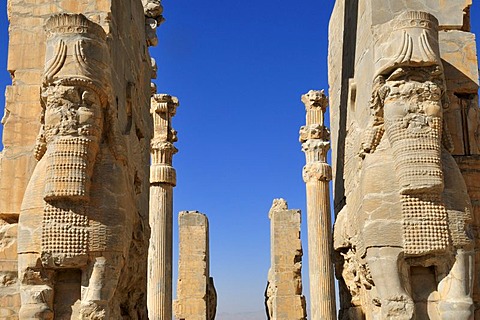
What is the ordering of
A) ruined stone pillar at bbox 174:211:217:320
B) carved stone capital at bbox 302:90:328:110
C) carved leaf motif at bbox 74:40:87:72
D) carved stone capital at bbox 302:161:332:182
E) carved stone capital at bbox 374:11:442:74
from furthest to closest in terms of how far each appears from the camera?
ruined stone pillar at bbox 174:211:217:320, carved stone capital at bbox 302:90:328:110, carved stone capital at bbox 302:161:332:182, carved stone capital at bbox 374:11:442:74, carved leaf motif at bbox 74:40:87:72

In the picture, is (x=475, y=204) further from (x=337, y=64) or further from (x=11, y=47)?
(x=11, y=47)

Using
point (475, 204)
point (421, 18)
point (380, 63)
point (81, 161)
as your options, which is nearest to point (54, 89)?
point (81, 161)

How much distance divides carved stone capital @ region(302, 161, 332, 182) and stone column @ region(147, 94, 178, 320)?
260 cm

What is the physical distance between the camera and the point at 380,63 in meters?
5.91

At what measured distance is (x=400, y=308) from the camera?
17.8ft

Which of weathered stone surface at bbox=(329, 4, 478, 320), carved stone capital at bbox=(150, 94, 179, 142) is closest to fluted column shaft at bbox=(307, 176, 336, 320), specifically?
carved stone capital at bbox=(150, 94, 179, 142)

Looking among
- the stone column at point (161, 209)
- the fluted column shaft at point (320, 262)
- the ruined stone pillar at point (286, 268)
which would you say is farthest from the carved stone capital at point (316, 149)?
the stone column at point (161, 209)

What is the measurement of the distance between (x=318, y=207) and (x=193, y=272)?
3362mm

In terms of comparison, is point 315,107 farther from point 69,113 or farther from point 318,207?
point 69,113

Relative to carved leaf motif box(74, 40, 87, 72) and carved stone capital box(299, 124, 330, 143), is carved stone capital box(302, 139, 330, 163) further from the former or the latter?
carved leaf motif box(74, 40, 87, 72)

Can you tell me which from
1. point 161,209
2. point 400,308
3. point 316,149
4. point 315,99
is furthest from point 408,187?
point 315,99

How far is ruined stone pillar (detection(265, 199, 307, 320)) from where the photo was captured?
555 inches

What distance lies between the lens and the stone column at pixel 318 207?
1234 cm

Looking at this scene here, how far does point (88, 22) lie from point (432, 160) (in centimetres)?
300
